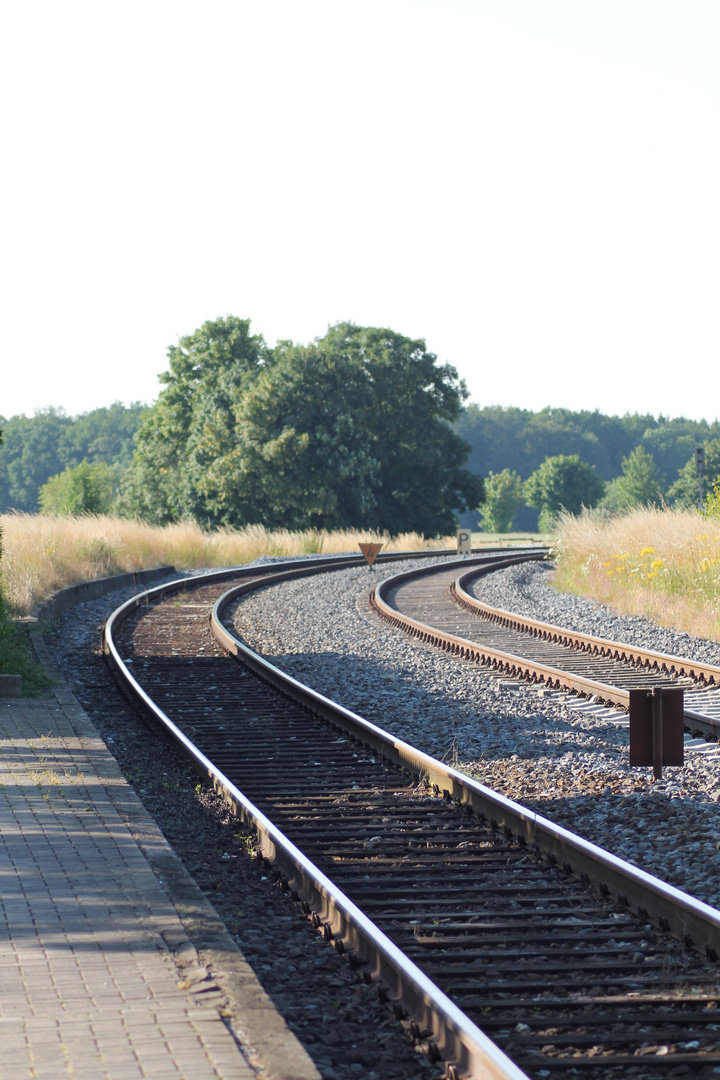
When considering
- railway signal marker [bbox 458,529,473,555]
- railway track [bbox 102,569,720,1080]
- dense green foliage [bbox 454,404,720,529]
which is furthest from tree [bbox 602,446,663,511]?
railway track [bbox 102,569,720,1080]

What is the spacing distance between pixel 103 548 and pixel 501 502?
102 m

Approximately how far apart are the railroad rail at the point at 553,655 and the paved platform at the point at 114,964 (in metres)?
4.99

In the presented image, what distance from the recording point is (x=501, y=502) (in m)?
127

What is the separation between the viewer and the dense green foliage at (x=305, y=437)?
176ft

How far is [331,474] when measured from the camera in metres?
53.5

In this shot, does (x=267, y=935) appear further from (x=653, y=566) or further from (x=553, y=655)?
(x=653, y=566)

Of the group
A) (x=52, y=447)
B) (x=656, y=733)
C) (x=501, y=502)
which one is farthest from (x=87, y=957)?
(x=52, y=447)

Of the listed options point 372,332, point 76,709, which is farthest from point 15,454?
point 76,709

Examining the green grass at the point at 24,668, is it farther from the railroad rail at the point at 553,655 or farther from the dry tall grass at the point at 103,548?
the dry tall grass at the point at 103,548

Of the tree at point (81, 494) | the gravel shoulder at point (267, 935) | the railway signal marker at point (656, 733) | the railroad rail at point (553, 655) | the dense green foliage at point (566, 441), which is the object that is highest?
the dense green foliage at point (566, 441)

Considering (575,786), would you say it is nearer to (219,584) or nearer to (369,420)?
(219,584)

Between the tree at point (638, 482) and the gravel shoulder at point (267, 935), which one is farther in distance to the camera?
the tree at point (638, 482)

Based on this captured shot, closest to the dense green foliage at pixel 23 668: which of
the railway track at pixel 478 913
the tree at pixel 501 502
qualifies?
the railway track at pixel 478 913

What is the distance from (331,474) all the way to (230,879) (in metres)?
47.7
